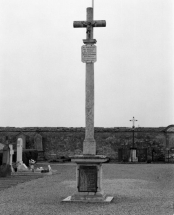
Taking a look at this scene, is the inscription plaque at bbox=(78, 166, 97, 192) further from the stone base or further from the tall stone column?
the tall stone column

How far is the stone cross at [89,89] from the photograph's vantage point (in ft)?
29.7

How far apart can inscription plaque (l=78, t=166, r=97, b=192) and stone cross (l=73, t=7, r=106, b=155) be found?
1.35 feet

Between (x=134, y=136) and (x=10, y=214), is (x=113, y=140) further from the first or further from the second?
(x=10, y=214)

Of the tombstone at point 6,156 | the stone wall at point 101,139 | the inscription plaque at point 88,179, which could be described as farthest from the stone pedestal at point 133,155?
the inscription plaque at point 88,179

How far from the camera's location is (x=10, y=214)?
738cm

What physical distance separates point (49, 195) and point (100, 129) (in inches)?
1049

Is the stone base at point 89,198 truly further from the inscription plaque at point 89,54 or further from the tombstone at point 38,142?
the tombstone at point 38,142

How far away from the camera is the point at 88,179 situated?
8867 millimetres

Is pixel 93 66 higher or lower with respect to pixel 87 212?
higher

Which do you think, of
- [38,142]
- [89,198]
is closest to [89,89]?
[89,198]

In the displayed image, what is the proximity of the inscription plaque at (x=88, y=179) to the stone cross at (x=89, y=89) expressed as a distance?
0.41 meters

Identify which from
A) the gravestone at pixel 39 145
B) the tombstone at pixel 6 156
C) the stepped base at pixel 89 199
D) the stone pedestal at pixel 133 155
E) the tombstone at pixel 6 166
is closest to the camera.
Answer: the stepped base at pixel 89 199

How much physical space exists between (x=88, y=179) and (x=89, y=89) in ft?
7.58

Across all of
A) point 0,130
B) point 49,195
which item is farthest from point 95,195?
point 0,130
